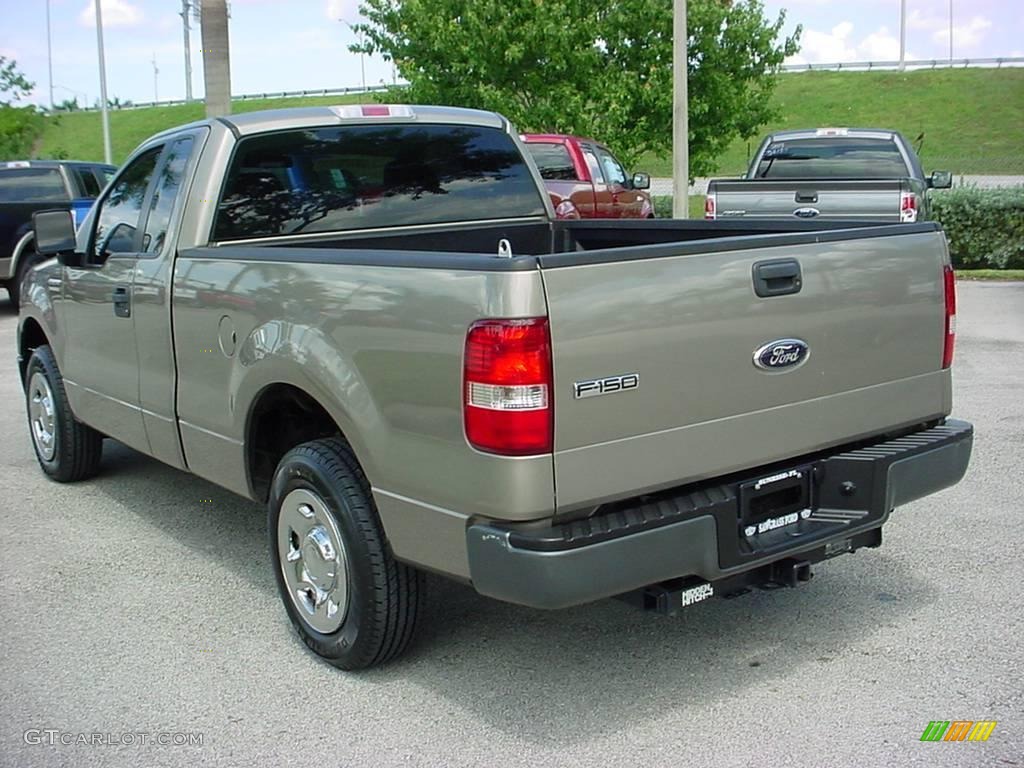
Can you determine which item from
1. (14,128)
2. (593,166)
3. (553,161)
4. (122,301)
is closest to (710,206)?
(593,166)

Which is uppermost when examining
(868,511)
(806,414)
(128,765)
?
(806,414)

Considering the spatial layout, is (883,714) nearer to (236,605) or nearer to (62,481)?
(236,605)

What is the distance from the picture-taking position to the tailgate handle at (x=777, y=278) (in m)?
3.65

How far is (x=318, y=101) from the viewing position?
81.9m

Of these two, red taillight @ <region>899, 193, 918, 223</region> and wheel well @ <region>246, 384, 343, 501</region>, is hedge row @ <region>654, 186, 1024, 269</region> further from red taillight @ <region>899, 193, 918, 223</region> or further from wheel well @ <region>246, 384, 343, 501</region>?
wheel well @ <region>246, 384, 343, 501</region>

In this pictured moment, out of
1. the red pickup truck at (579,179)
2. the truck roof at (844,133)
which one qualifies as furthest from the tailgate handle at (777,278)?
the truck roof at (844,133)

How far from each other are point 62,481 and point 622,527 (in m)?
4.49

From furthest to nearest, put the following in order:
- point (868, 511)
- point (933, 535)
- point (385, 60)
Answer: point (385, 60) < point (933, 535) < point (868, 511)

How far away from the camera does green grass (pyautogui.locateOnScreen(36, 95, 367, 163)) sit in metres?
72.9

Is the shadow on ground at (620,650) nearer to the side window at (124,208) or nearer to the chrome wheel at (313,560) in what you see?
the chrome wheel at (313,560)

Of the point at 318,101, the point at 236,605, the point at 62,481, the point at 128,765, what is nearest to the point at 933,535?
the point at 236,605

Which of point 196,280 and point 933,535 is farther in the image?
point 933,535

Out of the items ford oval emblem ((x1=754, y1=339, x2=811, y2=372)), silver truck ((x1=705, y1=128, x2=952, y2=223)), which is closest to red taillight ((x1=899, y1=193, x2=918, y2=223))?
silver truck ((x1=705, y1=128, x2=952, y2=223))

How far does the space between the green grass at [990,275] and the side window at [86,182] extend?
38.7ft
